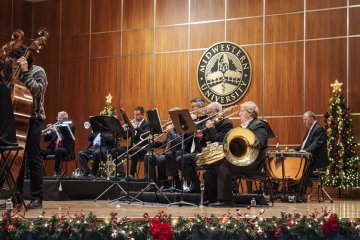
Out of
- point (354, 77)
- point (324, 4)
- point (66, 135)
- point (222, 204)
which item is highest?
point (324, 4)

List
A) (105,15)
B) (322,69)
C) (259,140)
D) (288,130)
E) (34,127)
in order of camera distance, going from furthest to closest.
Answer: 1. (105,15)
2. (288,130)
3. (322,69)
4. (259,140)
5. (34,127)

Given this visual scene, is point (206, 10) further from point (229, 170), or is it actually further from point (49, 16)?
point (229, 170)

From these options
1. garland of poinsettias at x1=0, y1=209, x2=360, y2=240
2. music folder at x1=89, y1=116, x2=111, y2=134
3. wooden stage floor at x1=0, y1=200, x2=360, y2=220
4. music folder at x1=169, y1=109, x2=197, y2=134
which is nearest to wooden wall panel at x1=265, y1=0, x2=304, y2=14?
music folder at x1=89, y1=116, x2=111, y2=134

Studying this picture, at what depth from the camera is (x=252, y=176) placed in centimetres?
723

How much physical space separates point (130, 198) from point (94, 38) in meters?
6.06

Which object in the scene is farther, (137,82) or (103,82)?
(103,82)

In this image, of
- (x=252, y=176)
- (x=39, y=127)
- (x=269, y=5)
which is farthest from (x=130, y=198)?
(x=269, y=5)

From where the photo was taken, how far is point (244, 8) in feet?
38.2

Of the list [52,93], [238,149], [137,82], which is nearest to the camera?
[238,149]

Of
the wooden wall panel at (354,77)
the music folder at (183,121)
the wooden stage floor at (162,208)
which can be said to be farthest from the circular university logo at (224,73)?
the music folder at (183,121)

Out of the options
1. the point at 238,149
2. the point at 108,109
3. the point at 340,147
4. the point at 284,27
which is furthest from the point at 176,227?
the point at 108,109

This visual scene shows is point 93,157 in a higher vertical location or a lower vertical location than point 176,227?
higher

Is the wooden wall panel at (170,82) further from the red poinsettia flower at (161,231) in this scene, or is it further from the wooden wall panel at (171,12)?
the red poinsettia flower at (161,231)

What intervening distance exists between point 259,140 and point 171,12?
567cm
